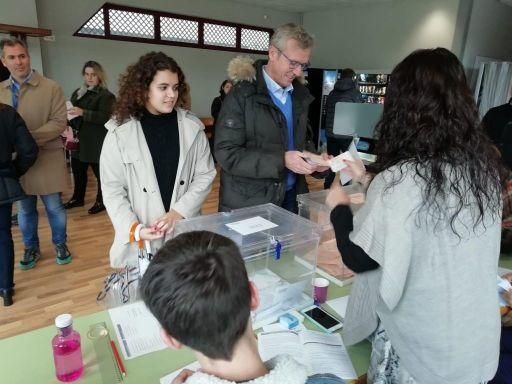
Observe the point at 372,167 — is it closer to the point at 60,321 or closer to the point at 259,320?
the point at 259,320

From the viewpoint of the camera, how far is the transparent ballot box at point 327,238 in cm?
142

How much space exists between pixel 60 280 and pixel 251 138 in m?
1.92

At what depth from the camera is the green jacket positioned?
12.2 ft

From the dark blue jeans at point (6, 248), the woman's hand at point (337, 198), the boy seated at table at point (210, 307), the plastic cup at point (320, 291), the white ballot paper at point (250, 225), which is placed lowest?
the dark blue jeans at point (6, 248)

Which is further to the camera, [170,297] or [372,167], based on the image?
[372,167]

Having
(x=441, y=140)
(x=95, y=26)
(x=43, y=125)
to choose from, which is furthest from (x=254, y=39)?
(x=441, y=140)

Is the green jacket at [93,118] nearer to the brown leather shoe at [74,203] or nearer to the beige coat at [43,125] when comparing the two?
the brown leather shoe at [74,203]

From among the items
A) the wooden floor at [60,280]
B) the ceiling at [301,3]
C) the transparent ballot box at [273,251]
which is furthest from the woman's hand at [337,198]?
the ceiling at [301,3]

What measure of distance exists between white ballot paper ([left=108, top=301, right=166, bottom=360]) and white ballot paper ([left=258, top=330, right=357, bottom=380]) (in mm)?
303

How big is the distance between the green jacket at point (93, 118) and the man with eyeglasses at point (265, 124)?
233 cm

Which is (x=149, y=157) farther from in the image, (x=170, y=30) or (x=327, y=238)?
(x=170, y=30)

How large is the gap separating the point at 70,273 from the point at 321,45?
728 centimetres

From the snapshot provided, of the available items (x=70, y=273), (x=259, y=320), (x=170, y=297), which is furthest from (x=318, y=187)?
(x=170, y=297)

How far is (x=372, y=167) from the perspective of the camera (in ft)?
3.03
